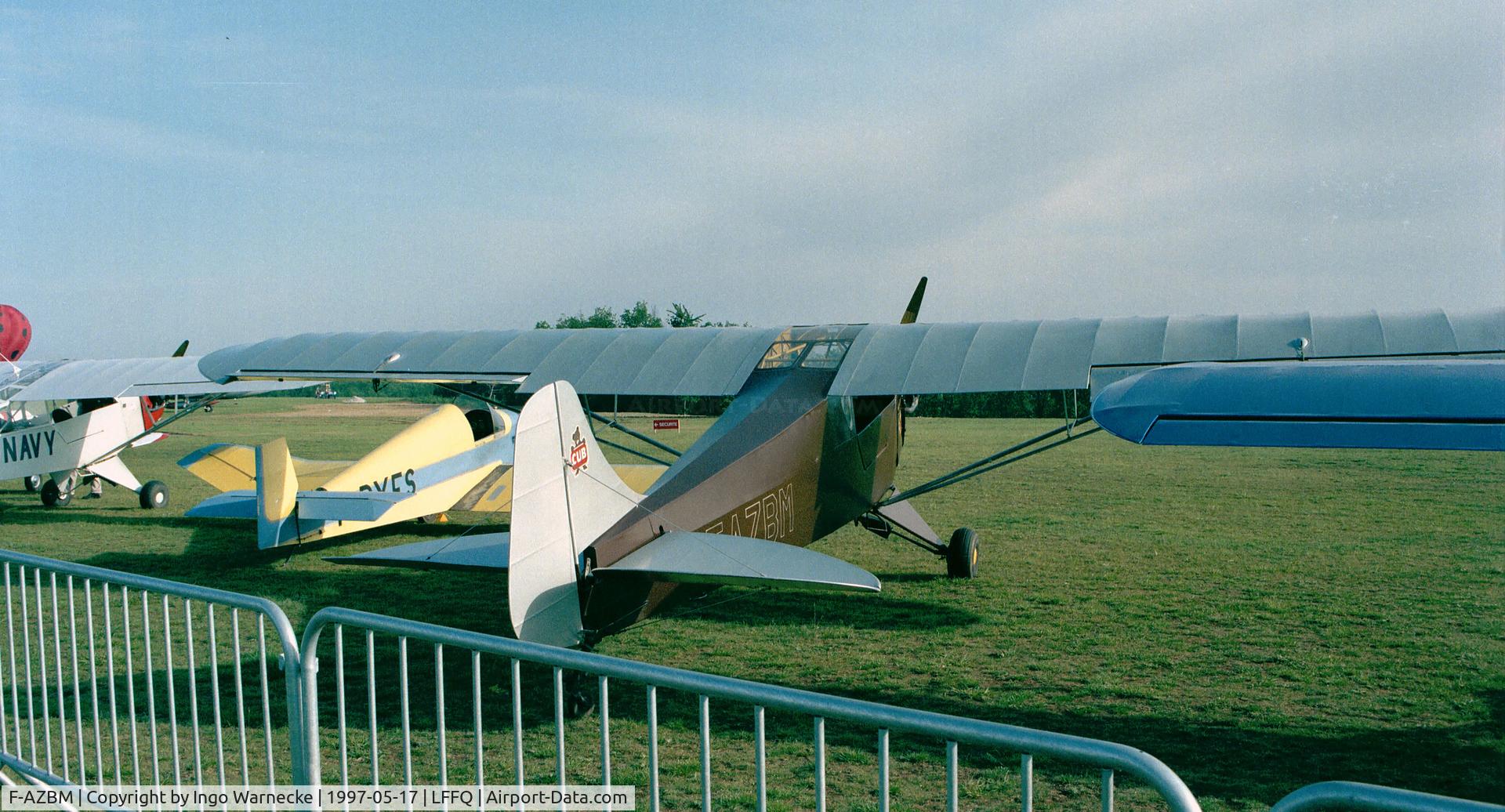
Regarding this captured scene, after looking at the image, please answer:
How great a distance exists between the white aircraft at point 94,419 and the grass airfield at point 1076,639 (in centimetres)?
67

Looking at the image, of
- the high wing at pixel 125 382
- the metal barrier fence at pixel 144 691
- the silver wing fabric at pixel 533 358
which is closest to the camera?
the metal barrier fence at pixel 144 691

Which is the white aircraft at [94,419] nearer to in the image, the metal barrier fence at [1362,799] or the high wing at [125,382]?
the high wing at [125,382]

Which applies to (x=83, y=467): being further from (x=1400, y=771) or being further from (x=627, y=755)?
(x=1400, y=771)

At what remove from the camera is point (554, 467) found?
196 inches

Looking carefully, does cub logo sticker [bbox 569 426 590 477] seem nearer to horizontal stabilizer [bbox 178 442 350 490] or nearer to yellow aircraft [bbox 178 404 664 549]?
yellow aircraft [bbox 178 404 664 549]

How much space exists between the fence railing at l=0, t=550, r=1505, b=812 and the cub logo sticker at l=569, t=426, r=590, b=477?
1.12 metres

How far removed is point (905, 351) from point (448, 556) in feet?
15.5

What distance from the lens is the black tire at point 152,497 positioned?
1513cm

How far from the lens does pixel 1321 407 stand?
2.83m

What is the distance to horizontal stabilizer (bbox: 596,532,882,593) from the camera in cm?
489

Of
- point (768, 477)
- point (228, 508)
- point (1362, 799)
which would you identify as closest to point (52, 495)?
point (228, 508)

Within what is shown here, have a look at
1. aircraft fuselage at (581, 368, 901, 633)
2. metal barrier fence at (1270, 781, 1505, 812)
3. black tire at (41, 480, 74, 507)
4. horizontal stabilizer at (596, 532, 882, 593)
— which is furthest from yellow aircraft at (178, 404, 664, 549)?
metal barrier fence at (1270, 781, 1505, 812)

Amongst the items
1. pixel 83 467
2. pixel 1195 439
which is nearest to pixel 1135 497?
pixel 1195 439

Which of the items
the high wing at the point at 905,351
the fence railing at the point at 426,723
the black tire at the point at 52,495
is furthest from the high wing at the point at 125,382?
the fence railing at the point at 426,723
